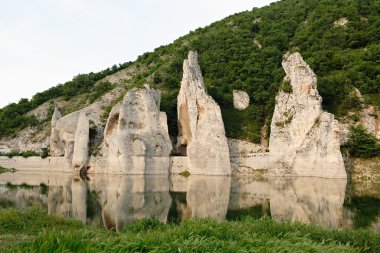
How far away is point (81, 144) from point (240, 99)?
2114cm

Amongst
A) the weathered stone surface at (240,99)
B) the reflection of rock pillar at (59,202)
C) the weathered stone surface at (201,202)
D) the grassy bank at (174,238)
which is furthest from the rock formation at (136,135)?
the grassy bank at (174,238)

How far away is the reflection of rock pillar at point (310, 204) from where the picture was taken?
17808mm

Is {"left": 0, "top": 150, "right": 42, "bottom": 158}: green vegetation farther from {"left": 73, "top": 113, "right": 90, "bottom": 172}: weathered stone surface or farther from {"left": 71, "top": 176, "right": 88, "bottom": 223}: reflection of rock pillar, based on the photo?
{"left": 71, "top": 176, "right": 88, "bottom": 223}: reflection of rock pillar

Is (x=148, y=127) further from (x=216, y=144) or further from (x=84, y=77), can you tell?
(x=84, y=77)

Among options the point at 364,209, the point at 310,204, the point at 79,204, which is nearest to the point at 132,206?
the point at 79,204

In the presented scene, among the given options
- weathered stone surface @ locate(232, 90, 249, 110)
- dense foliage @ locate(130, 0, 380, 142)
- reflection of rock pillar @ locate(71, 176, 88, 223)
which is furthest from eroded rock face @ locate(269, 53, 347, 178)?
reflection of rock pillar @ locate(71, 176, 88, 223)

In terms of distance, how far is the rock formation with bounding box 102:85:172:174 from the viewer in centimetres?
4431

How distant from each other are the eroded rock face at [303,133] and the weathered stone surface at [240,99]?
32.6 ft

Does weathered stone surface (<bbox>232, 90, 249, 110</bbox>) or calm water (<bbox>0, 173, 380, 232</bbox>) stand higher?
weathered stone surface (<bbox>232, 90, 249, 110</bbox>)

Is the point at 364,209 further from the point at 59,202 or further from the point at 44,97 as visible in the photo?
the point at 44,97

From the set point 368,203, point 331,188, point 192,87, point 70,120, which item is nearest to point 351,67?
point 192,87

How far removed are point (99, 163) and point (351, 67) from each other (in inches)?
1258

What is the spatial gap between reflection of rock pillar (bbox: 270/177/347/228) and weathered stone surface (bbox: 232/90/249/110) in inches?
937

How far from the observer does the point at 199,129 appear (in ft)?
149
